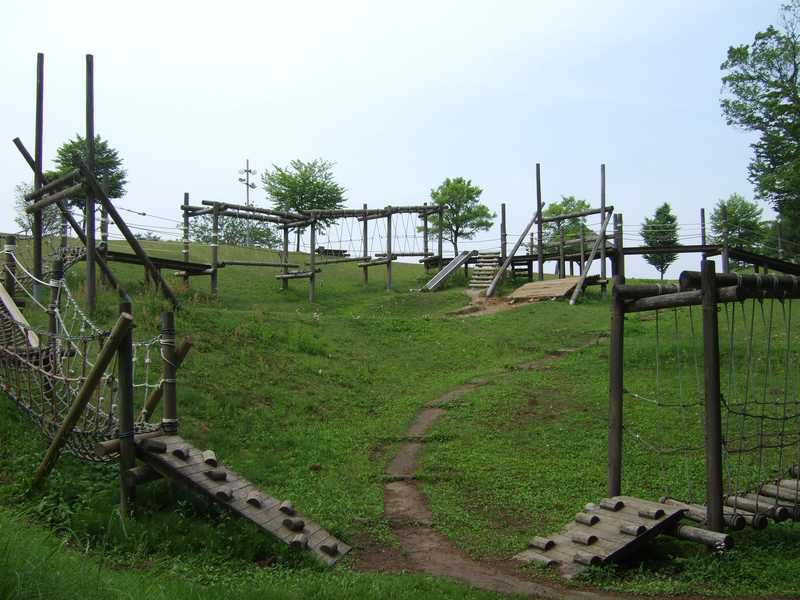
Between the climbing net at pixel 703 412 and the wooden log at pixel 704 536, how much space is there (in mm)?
769

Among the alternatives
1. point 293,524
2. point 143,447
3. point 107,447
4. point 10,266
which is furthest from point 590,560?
point 10,266

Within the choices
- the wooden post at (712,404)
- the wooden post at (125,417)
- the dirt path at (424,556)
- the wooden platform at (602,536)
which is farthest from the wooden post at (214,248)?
the wooden post at (712,404)

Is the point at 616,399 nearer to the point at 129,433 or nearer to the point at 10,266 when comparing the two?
the point at 129,433

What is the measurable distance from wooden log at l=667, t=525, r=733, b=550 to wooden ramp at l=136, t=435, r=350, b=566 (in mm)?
3151

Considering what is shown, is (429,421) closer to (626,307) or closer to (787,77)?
(626,307)

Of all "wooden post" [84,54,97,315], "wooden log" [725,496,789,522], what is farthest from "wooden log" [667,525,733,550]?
"wooden post" [84,54,97,315]

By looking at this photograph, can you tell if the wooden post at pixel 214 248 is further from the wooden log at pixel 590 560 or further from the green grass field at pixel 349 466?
the wooden log at pixel 590 560

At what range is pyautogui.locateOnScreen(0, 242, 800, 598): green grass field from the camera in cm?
597

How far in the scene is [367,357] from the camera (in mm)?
16312

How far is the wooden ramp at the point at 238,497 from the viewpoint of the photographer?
6.82 metres

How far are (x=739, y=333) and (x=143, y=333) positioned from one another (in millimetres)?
13578

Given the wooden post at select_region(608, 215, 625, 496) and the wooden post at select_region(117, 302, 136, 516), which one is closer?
the wooden post at select_region(117, 302, 136, 516)

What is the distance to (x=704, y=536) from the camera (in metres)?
6.76

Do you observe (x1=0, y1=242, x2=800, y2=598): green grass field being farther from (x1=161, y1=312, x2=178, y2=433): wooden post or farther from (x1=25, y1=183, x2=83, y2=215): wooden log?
(x1=25, y1=183, x2=83, y2=215): wooden log
